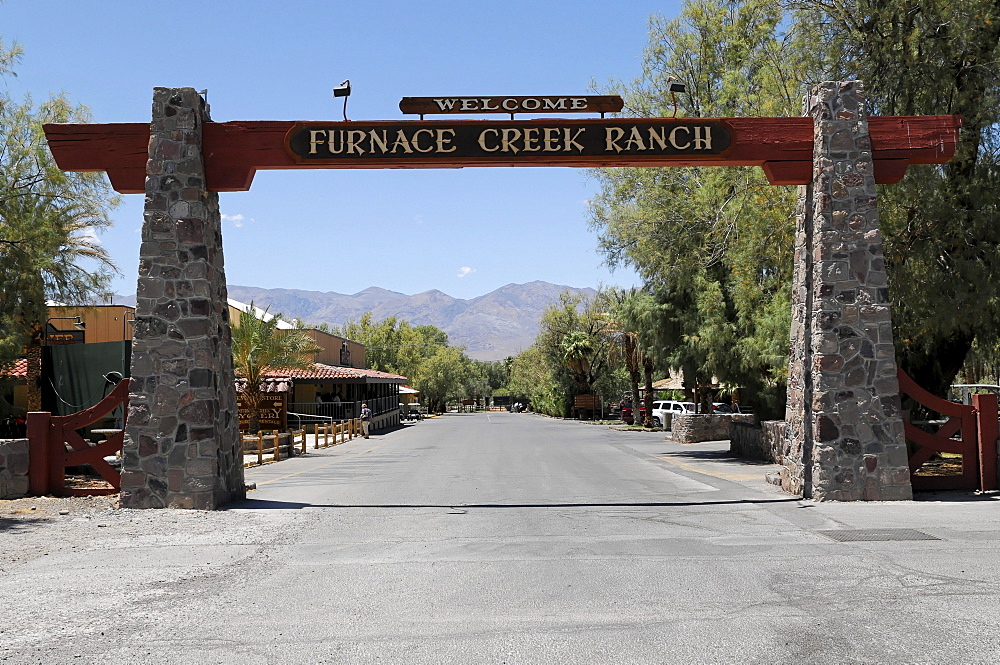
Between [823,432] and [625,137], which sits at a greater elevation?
[625,137]

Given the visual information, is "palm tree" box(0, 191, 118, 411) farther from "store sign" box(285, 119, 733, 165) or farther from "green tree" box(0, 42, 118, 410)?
"store sign" box(285, 119, 733, 165)

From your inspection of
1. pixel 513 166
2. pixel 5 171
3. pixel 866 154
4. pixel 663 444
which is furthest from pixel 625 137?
pixel 663 444

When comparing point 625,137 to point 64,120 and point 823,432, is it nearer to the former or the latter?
point 823,432

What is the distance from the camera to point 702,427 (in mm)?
31891

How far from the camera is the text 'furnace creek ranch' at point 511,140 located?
41.8 feet

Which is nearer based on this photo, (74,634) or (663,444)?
(74,634)

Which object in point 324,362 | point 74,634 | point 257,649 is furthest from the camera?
point 324,362

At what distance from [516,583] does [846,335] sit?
7268mm

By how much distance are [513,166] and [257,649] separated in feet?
28.9

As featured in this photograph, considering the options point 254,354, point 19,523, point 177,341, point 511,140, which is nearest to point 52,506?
point 19,523

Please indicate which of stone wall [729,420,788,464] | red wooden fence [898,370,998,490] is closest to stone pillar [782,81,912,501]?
red wooden fence [898,370,998,490]

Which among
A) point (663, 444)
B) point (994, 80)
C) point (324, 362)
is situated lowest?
point (663, 444)

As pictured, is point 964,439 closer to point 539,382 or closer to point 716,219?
point 716,219

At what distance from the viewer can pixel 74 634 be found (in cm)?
594
